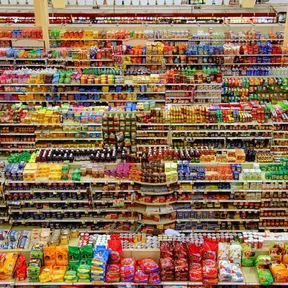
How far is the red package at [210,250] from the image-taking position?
6496mm

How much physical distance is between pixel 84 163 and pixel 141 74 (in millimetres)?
5338

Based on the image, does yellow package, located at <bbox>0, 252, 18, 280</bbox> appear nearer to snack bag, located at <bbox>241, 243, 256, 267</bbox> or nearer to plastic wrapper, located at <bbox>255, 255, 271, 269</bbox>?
snack bag, located at <bbox>241, 243, 256, 267</bbox>

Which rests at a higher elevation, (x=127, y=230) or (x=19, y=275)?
(x=19, y=275)

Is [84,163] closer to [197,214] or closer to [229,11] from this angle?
[197,214]

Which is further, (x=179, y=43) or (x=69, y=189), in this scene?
(x=179, y=43)

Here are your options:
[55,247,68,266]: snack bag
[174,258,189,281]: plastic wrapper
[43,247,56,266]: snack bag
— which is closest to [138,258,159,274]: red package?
[174,258,189,281]: plastic wrapper

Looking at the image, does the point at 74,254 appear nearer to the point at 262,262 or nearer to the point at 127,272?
the point at 127,272

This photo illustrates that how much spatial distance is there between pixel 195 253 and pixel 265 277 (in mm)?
975

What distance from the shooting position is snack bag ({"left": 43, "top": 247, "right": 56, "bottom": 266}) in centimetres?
655

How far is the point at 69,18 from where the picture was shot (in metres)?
23.1

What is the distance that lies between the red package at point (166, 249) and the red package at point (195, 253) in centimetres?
26

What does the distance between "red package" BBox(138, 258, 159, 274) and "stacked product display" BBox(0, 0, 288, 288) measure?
0.02 metres

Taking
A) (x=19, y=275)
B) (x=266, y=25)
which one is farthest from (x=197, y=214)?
(x=266, y=25)

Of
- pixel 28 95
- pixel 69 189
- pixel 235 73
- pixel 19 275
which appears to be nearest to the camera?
pixel 19 275
